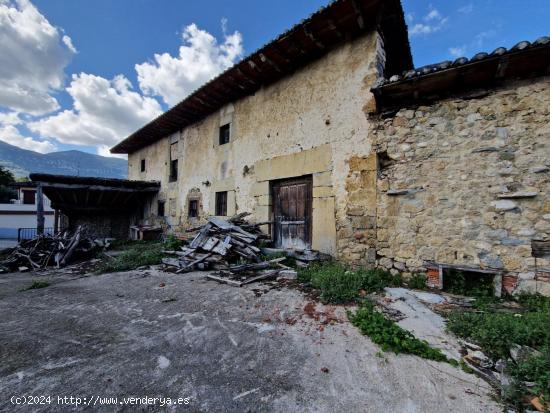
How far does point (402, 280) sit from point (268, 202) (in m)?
3.88

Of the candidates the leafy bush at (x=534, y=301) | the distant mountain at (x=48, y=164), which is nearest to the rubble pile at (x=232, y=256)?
the leafy bush at (x=534, y=301)

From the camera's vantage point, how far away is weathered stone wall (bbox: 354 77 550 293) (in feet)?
12.5

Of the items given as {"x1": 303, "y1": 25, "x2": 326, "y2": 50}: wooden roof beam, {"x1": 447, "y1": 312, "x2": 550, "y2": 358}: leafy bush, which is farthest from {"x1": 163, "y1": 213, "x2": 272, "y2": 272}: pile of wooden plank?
{"x1": 303, "y1": 25, "x2": 326, "y2": 50}: wooden roof beam

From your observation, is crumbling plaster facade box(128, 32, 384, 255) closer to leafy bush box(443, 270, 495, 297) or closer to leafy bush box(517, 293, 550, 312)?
leafy bush box(443, 270, 495, 297)

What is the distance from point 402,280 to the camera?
4.65 meters

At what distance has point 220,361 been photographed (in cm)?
232

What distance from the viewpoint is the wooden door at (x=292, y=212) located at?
6.33m

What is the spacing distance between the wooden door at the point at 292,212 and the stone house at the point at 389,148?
0.04m

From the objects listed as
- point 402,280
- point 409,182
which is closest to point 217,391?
point 402,280

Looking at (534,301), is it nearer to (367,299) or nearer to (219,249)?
(367,299)

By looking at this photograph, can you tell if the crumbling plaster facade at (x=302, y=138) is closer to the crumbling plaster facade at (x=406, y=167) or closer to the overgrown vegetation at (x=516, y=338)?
the crumbling plaster facade at (x=406, y=167)

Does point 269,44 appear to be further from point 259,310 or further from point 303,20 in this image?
point 259,310

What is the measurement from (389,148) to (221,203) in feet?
19.5

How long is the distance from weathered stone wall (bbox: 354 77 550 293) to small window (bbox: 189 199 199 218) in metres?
6.75
